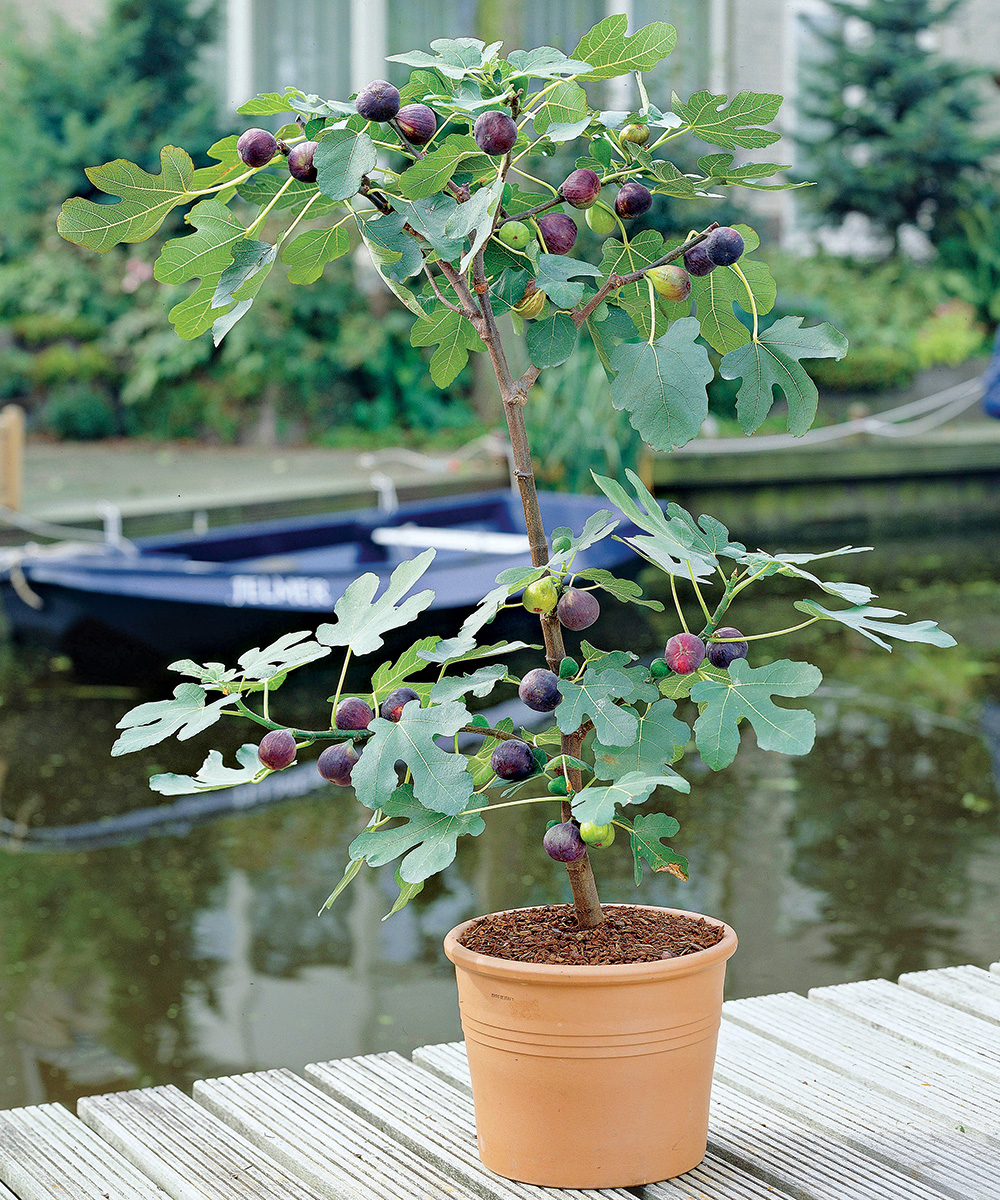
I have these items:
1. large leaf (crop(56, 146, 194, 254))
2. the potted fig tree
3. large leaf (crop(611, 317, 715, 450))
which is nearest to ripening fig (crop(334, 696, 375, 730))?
the potted fig tree

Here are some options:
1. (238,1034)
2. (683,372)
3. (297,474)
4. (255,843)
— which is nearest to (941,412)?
(297,474)

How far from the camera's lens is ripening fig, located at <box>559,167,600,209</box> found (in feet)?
4.04

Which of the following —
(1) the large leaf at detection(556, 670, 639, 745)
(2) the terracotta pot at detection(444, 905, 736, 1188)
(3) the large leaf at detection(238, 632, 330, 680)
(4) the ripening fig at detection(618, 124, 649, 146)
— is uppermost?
(4) the ripening fig at detection(618, 124, 649, 146)

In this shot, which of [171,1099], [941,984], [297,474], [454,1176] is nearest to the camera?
[454,1176]

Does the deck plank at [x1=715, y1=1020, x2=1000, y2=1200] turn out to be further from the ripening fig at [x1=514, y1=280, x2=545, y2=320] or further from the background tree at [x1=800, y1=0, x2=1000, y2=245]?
the background tree at [x1=800, y1=0, x2=1000, y2=245]

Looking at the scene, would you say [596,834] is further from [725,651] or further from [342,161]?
[342,161]

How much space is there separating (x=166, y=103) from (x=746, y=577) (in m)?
12.1

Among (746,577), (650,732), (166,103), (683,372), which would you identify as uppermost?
(166,103)

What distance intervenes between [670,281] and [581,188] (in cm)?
12

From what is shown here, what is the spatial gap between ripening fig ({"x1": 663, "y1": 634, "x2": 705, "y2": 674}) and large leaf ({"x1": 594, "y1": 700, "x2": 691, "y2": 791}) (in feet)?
0.12

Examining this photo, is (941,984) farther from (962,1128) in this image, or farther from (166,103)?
(166,103)

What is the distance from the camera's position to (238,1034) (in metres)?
2.45

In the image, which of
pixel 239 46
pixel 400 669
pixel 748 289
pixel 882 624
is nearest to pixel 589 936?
pixel 400 669

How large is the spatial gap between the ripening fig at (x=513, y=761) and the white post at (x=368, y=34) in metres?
12.7
